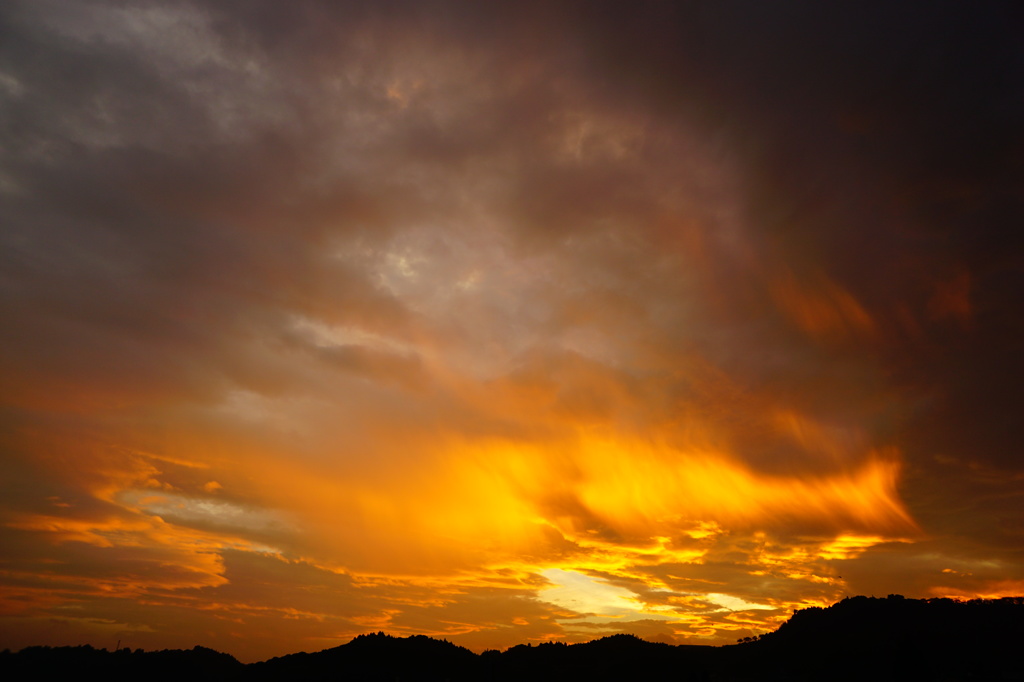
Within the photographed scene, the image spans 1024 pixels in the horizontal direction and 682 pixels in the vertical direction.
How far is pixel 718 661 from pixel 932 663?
6675 cm

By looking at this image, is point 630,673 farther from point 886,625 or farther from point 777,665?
point 886,625

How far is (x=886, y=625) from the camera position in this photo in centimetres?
19762

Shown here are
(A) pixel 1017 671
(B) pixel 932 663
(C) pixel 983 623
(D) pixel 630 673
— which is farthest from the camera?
(D) pixel 630 673

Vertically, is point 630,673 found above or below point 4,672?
above

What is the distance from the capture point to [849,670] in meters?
158

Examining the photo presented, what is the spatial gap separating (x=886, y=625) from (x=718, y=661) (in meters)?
60.2

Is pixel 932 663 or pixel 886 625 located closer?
pixel 932 663

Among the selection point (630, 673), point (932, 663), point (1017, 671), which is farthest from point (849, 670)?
point (630, 673)

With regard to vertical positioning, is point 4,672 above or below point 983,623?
below

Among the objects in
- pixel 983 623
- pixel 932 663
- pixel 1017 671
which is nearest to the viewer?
pixel 1017 671

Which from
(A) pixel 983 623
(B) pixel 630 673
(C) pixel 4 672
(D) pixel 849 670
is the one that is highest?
(A) pixel 983 623

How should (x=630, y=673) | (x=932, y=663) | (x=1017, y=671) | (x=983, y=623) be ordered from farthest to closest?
(x=630, y=673) → (x=983, y=623) → (x=932, y=663) → (x=1017, y=671)

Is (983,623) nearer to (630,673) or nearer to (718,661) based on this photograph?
(718,661)

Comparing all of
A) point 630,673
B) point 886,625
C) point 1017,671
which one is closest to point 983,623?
point 886,625
